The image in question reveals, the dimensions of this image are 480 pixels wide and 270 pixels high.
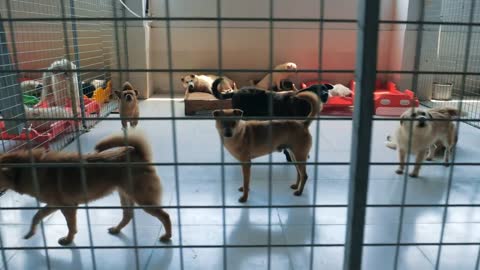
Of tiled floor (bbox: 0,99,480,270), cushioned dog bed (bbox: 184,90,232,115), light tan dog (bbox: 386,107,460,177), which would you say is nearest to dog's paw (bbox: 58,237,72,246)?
tiled floor (bbox: 0,99,480,270)

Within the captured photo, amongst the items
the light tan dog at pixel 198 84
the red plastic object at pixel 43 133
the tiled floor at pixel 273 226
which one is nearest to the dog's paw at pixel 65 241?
the tiled floor at pixel 273 226

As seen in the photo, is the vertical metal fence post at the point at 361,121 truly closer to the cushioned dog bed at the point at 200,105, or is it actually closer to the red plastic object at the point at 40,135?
the red plastic object at the point at 40,135

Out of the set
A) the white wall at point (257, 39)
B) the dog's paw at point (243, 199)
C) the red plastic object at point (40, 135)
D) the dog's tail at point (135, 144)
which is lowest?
the dog's paw at point (243, 199)

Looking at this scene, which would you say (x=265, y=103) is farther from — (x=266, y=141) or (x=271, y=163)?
(x=271, y=163)

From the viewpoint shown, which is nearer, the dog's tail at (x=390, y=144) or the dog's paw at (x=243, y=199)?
the dog's paw at (x=243, y=199)

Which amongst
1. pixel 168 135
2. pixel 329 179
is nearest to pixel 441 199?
pixel 329 179

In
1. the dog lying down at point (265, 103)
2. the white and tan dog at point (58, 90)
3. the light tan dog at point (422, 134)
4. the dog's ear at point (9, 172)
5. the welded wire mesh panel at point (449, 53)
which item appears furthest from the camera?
the welded wire mesh panel at point (449, 53)

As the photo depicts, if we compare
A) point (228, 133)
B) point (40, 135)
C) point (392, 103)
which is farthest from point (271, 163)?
point (392, 103)

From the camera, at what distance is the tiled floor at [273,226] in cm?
191

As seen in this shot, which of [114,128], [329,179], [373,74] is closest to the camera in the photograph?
[373,74]

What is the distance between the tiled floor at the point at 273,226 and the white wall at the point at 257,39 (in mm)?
3135

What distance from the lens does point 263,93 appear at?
3.59 meters

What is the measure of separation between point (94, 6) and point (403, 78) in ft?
14.7

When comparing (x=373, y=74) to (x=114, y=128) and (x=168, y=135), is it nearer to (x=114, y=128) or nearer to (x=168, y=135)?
(x=168, y=135)
